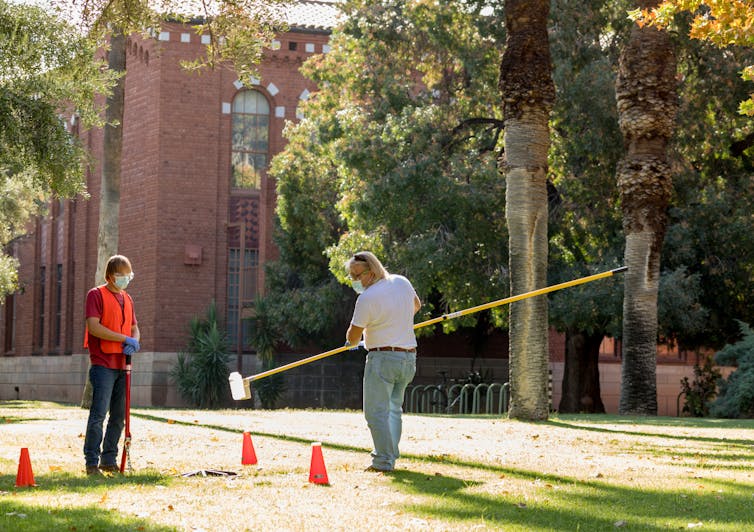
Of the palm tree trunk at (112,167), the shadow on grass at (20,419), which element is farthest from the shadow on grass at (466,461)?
the palm tree trunk at (112,167)

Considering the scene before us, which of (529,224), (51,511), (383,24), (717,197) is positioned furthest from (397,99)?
(51,511)

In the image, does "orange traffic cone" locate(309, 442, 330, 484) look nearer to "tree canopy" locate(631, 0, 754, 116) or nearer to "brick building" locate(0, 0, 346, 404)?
"tree canopy" locate(631, 0, 754, 116)

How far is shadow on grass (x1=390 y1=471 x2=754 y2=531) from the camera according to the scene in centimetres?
725

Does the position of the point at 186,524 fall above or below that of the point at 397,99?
below

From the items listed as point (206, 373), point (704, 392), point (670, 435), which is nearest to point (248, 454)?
point (670, 435)

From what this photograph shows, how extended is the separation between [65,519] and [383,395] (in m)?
2.98

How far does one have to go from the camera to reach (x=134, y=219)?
119 ft

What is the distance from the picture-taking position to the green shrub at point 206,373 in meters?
32.9

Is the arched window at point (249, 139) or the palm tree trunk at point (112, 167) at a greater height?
the arched window at point (249, 139)

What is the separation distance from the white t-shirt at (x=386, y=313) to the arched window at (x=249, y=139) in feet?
90.4

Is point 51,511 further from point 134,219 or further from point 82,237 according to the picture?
point 82,237

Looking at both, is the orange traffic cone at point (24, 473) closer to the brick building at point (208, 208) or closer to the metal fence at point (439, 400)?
the metal fence at point (439, 400)

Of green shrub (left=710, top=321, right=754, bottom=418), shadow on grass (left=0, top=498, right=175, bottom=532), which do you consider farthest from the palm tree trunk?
shadow on grass (left=0, top=498, right=175, bottom=532)

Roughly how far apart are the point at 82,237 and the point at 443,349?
12.4 meters
